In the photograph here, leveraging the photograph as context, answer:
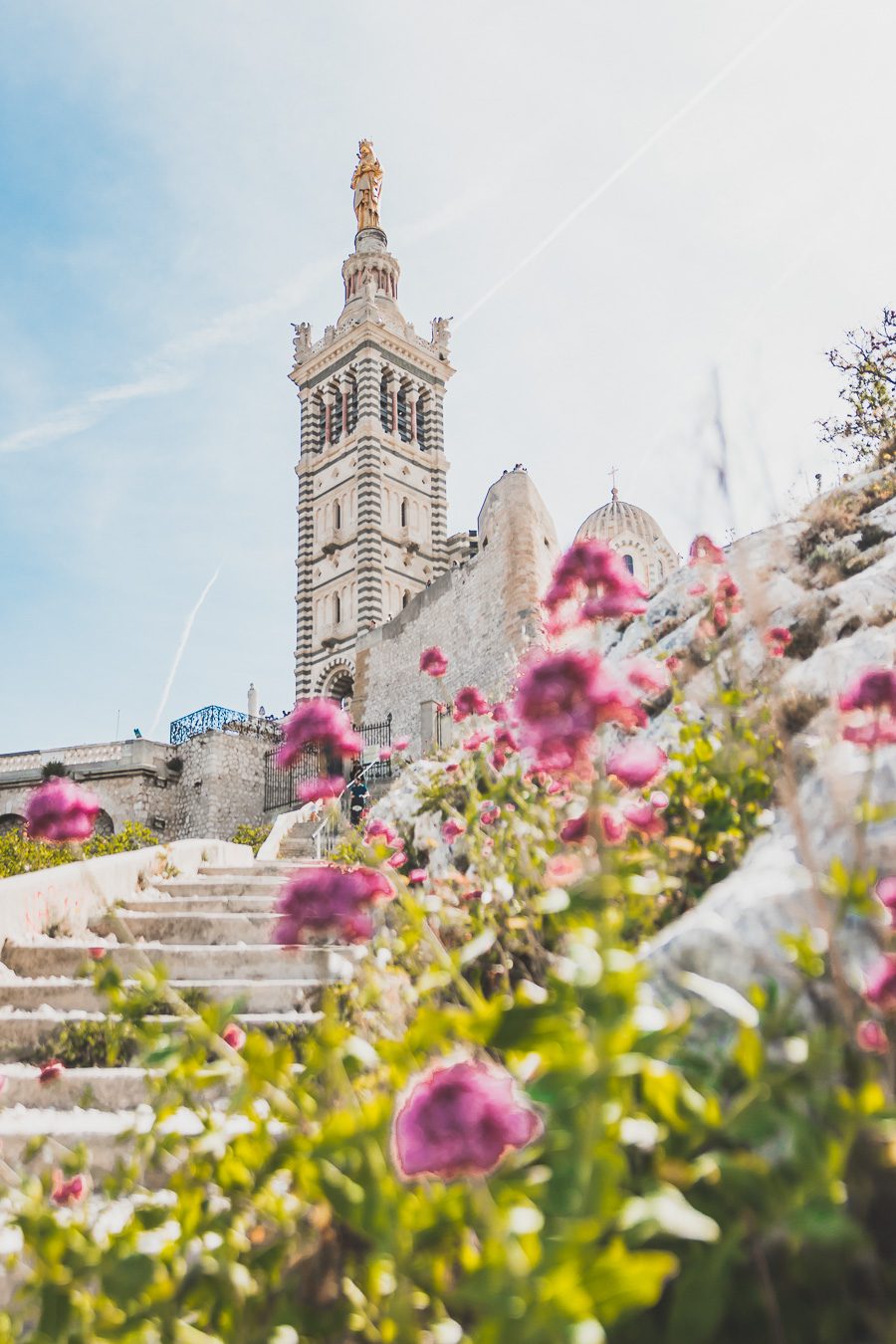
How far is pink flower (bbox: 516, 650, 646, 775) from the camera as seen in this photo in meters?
1.59

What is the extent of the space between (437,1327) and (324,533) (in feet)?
100

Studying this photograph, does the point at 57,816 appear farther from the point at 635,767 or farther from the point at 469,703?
the point at 469,703

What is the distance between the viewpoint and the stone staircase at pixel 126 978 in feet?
9.71

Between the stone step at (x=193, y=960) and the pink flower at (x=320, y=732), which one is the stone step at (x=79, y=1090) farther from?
the pink flower at (x=320, y=732)

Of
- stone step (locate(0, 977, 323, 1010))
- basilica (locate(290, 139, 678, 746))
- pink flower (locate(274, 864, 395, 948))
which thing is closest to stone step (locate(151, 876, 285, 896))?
stone step (locate(0, 977, 323, 1010))

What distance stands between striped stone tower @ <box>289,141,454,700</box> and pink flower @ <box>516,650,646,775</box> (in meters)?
25.8

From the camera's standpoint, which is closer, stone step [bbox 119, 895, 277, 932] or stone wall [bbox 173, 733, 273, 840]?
stone step [bbox 119, 895, 277, 932]

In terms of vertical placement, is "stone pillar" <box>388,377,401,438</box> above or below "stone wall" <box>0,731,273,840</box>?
above

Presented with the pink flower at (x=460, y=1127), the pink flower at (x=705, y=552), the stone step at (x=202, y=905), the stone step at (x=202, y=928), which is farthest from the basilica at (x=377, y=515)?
the pink flower at (x=460, y=1127)

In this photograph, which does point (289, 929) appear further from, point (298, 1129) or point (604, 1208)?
point (604, 1208)

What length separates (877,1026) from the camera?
1.52m

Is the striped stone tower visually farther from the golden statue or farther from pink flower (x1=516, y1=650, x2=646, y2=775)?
pink flower (x1=516, y1=650, x2=646, y2=775)

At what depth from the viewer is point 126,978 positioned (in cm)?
399

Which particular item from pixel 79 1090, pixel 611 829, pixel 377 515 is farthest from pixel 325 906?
pixel 377 515
